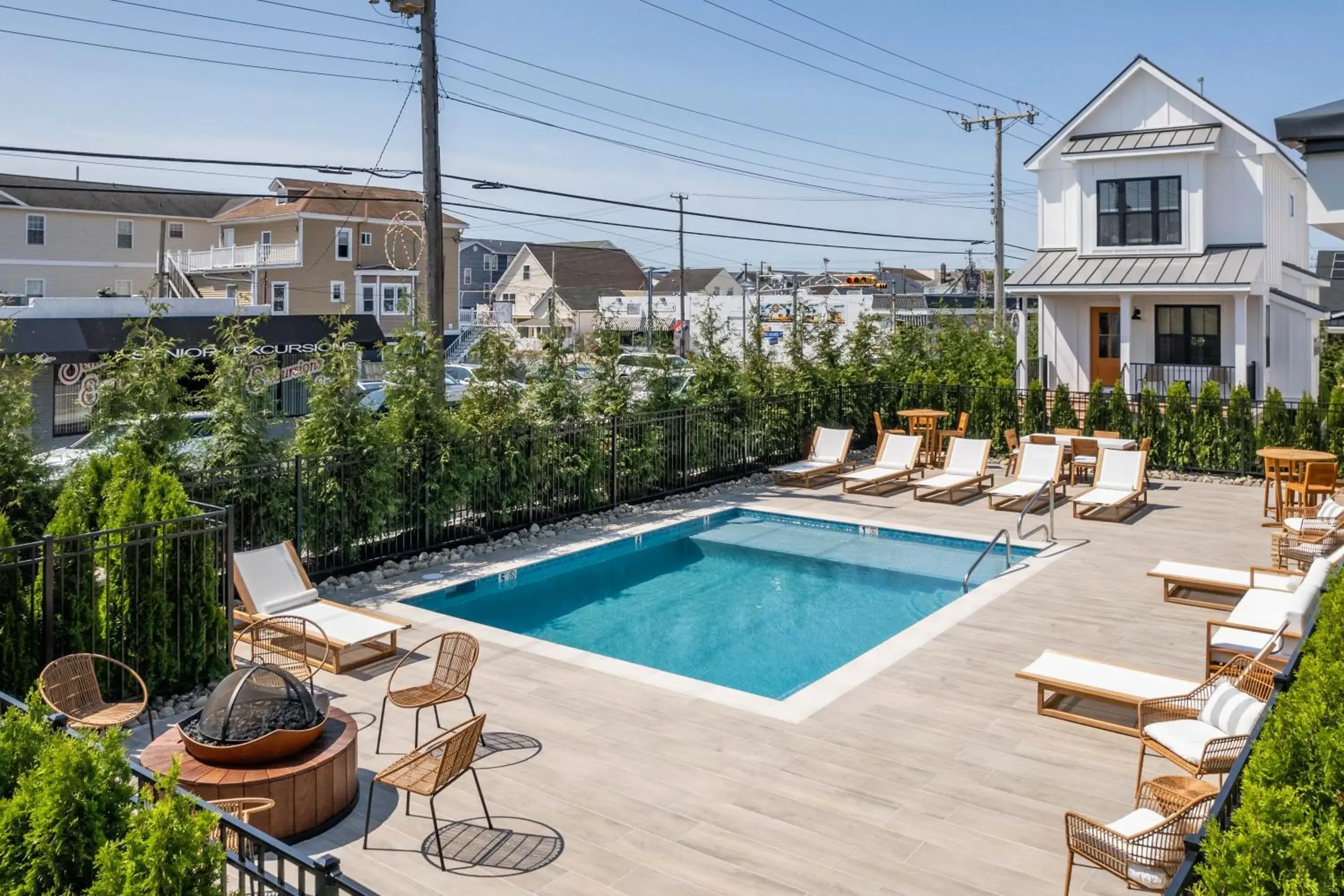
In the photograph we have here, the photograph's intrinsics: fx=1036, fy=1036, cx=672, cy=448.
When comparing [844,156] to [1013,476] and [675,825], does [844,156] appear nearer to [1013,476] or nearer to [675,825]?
[1013,476]

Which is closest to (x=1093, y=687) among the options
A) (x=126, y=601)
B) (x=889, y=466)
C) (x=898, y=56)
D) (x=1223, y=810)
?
(x=1223, y=810)

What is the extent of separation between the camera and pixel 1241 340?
→ 23.0 m

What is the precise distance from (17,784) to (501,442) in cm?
1001

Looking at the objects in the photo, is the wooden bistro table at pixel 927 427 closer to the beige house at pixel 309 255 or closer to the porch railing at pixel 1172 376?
the porch railing at pixel 1172 376

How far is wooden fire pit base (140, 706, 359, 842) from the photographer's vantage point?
5.69m

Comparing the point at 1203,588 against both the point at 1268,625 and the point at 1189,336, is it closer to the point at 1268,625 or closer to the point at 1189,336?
the point at 1268,625

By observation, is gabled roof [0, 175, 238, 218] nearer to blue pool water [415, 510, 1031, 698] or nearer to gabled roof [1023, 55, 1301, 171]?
gabled roof [1023, 55, 1301, 171]

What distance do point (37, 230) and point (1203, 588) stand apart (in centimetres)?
4503

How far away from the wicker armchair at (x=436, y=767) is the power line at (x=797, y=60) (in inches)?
644

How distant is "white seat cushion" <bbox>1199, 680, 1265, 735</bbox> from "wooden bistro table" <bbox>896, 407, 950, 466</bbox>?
511 inches

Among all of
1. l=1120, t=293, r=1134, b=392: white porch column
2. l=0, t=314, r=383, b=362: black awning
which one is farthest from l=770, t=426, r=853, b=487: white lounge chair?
l=0, t=314, r=383, b=362: black awning

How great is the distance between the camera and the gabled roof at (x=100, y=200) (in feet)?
135

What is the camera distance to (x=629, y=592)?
12742 mm

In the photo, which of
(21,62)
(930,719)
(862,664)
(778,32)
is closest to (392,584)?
(862,664)
